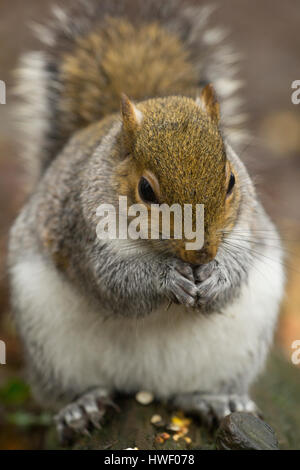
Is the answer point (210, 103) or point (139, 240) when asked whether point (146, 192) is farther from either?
point (210, 103)

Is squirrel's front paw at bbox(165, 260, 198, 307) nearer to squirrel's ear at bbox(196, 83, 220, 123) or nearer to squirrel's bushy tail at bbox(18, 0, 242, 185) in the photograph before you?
squirrel's ear at bbox(196, 83, 220, 123)

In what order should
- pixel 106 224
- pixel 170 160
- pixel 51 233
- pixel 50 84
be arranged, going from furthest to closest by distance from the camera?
pixel 50 84, pixel 51 233, pixel 106 224, pixel 170 160

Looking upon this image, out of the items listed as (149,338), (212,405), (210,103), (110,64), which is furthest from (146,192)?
(110,64)

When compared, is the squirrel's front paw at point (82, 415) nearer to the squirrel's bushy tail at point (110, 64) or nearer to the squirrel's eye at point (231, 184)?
the squirrel's eye at point (231, 184)

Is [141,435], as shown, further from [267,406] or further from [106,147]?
[106,147]

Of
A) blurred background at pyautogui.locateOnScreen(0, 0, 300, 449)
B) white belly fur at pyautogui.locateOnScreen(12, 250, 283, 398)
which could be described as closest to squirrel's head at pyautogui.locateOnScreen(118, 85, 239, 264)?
white belly fur at pyautogui.locateOnScreen(12, 250, 283, 398)

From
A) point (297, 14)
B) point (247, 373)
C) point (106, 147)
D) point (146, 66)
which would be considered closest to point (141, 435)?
point (247, 373)
